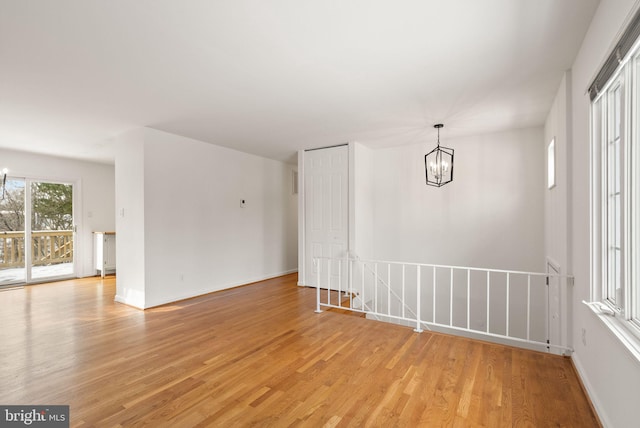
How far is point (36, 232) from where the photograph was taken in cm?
609

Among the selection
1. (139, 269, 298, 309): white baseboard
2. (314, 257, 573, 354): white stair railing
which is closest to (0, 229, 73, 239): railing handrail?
(139, 269, 298, 309): white baseboard

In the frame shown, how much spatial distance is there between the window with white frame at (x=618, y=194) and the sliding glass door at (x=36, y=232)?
28.0 feet

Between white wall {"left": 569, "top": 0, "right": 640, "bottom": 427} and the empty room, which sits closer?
white wall {"left": 569, "top": 0, "right": 640, "bottom": 427}

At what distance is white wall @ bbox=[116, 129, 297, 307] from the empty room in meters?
0.04

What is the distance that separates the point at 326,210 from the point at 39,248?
5927mm

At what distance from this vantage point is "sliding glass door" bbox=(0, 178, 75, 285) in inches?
227

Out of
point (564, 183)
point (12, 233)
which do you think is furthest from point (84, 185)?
point (564, 183)

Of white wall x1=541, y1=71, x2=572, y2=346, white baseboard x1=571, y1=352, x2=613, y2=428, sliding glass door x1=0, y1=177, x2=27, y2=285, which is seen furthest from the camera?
sliding glass door x1=0, y1=177, x2=27, y2=285

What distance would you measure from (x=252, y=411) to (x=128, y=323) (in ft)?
8.53

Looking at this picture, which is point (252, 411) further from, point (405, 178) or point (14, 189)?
point (14, 189)

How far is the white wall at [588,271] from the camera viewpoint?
156 centimetres

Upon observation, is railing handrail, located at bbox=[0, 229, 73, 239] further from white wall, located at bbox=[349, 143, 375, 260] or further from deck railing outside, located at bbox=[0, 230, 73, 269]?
white wall, located at bbox=[349, 143, 375, 260]

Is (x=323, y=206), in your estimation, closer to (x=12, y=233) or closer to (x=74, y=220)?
(x=74, y=220)

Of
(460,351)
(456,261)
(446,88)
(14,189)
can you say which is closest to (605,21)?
(446,88)
